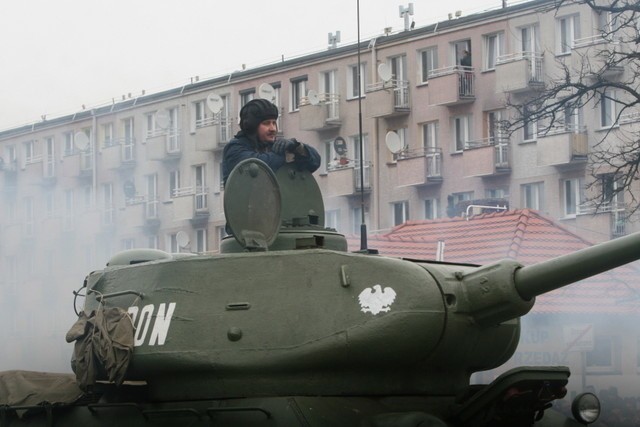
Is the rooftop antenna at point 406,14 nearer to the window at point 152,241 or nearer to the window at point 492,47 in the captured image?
the window at point 492,47

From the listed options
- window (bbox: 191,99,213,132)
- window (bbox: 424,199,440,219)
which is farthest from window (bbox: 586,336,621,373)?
window (bbox: 424,199,440,219)

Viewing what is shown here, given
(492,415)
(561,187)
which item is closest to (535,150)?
(561,187)

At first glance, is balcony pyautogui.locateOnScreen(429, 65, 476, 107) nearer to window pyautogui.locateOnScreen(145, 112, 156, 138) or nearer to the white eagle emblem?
window pyautogui.locateOnScreen(145, 112, 156, 138)

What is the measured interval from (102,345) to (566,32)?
1811 centimetres

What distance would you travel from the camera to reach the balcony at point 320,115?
35.0m

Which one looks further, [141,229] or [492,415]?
[141,229]

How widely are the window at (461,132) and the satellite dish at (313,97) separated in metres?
3.12

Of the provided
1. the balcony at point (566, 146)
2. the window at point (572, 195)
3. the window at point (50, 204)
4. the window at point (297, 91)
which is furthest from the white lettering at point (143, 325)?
the window at point (297, 91)

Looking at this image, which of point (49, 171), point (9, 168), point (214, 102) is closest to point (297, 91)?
point (214, 102)

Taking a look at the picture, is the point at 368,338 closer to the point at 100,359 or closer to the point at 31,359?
the point at 100,359

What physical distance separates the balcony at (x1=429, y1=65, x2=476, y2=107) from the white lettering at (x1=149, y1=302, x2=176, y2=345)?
71.6ft

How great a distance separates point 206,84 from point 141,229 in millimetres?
3365

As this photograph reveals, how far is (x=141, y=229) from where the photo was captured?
30.2 metres

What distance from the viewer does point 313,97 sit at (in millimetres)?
32812
